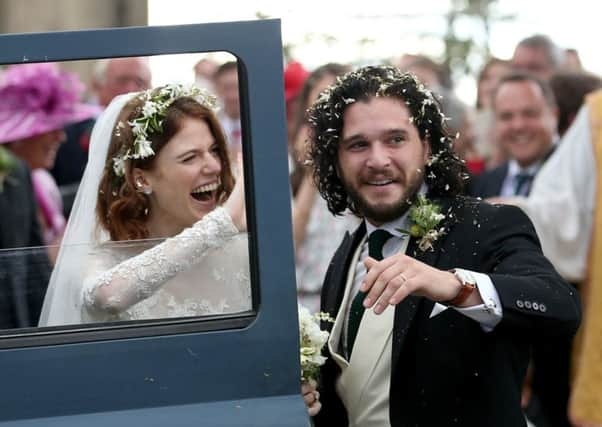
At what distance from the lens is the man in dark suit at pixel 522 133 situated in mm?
6539

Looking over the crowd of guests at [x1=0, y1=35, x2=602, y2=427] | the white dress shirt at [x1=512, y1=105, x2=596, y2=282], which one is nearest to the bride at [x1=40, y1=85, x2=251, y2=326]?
the crowd of guests at [x1=0, y1=35, x2=602, y2=427]

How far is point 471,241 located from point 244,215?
0.67m

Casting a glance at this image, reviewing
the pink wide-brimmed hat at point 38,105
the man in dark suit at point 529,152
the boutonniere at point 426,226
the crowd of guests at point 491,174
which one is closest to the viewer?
the boutonniere at point 426,226

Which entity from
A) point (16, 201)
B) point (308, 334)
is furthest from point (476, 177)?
point (308, 334)

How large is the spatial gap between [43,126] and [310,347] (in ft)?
12.0

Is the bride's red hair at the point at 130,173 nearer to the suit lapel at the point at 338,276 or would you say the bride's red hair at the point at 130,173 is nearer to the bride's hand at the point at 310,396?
the bride's hand at the point at 310,396

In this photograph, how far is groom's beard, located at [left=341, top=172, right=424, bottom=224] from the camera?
329 cm

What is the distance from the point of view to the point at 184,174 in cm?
299

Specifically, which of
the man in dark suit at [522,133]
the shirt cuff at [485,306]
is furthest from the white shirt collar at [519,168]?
the shirt cuff at [485,306]

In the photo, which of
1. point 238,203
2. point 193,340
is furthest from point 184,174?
point 193,340

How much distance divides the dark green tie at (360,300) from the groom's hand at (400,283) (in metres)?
0.45

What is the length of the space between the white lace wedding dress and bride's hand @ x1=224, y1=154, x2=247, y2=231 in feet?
0.04

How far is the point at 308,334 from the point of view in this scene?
304 cm

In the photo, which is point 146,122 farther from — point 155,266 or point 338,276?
point 338,276
